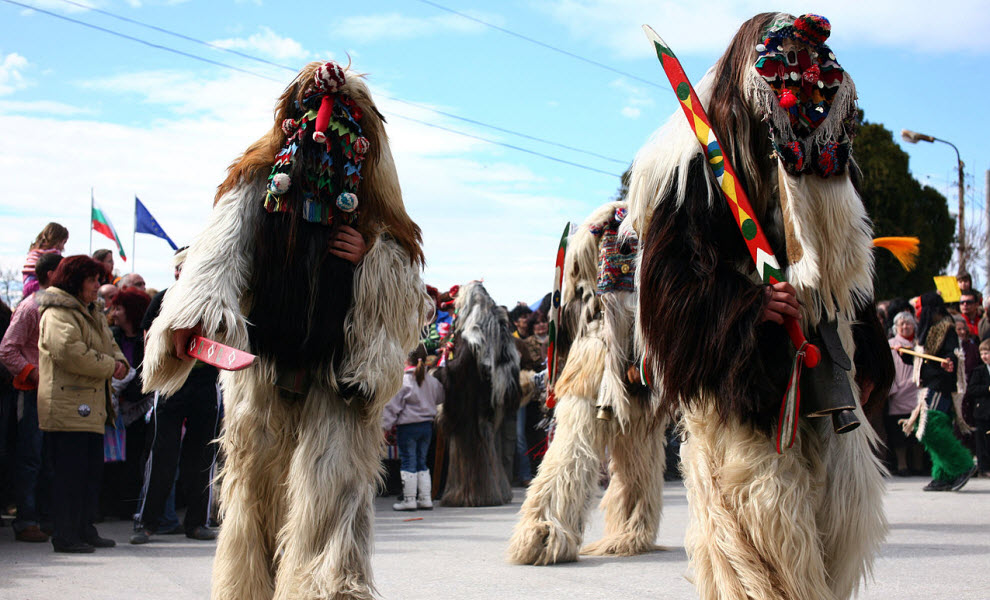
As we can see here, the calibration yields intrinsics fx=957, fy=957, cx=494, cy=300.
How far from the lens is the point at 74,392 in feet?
21.5

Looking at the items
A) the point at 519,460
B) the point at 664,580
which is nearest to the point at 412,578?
the point at 664,580

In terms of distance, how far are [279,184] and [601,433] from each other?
118 inches

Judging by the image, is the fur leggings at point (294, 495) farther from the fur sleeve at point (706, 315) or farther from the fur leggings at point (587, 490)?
the fur leggings at point (587, 490)

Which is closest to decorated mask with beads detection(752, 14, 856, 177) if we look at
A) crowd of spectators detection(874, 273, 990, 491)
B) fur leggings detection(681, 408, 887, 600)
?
fur leggings detection(681, 408, 887, 600)

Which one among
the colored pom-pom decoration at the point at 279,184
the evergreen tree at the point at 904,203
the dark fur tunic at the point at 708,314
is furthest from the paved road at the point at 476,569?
the evergreen tree at the point at 904,203

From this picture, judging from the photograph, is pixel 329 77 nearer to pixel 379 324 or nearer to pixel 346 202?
pixel 346 202

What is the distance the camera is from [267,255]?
12.7ft

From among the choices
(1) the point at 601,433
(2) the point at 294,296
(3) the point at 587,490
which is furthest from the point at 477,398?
(2) the point at 294,296

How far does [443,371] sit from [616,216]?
167 inches

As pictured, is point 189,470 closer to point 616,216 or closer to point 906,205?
point 616,216

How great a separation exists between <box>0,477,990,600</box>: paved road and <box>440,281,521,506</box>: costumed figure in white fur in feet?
5.04

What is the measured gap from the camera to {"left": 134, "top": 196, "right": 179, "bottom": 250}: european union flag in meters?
13.1

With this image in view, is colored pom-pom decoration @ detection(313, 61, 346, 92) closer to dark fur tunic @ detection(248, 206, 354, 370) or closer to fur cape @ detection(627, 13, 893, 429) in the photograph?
dark fur tunic @ detection(248, 206, 354, 370)

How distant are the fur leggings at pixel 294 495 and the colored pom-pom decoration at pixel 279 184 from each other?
0.76m
